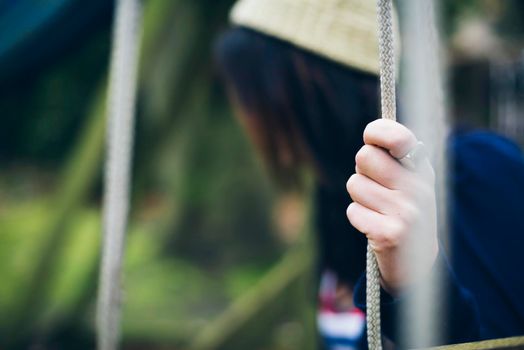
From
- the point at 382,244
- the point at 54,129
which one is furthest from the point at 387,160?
the point at 54,129

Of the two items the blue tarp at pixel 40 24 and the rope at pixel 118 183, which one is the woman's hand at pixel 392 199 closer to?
the rope at pixel 118 183

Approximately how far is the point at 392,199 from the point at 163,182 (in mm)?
2294

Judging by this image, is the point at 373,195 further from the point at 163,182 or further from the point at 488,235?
the point at 163,182

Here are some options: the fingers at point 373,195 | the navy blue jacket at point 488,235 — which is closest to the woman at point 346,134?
the navy blue jacket at point 488,235

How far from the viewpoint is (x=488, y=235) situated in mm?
705

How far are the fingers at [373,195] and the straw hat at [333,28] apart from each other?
0.33 meters

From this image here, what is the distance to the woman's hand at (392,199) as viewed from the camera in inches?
15.6

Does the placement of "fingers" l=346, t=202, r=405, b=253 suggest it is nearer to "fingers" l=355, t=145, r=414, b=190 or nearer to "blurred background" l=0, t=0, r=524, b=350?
"fingers" l=355, t=145, r=414, b=190

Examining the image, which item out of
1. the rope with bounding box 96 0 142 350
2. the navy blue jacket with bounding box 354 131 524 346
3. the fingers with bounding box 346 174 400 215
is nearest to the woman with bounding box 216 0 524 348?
the navy blue jacket with bounding box 354 131 524 346

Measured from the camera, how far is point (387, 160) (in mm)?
397

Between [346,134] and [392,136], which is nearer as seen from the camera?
[392,136]

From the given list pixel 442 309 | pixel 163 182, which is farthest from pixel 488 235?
pixel 163 182

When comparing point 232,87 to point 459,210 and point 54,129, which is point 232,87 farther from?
point 54,129

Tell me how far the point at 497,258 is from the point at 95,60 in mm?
1351
